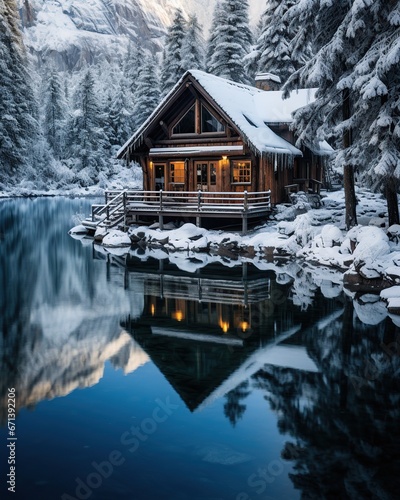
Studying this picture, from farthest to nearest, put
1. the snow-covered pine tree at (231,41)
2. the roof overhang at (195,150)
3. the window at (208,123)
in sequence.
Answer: the snow-covered pine tree at (231,41)
the window at (208,123)
the roof overhang at (195,150)

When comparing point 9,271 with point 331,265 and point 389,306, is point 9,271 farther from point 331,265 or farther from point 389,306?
point 389,306

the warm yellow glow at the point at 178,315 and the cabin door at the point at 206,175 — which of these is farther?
the cabin door at the point at 206,175

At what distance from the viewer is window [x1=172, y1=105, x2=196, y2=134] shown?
28750 mm

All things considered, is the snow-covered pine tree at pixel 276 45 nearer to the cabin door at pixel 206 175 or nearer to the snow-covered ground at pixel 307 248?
the snow-covered ground at pixel 307 248

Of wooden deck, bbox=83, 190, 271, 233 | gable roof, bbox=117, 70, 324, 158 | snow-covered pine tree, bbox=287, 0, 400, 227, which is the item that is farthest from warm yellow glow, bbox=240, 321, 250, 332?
gable roof, bbox=117, 70, 324, 158

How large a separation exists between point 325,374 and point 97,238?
821 inches

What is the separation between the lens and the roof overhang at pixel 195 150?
2745cm

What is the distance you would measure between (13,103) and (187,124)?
27167mm

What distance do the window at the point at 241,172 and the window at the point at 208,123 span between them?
2.05 meters

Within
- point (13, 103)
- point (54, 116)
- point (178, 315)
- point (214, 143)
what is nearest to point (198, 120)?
point (214, 143)

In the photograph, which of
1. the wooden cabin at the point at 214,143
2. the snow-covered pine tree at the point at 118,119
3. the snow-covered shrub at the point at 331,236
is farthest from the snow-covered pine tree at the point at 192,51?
the snow-covered shrub at the point at 331,236

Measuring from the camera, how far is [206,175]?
2903 centimetres

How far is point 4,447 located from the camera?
7066 millimetres

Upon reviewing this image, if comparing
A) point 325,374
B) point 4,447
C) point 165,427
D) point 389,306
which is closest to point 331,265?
point 389,306
